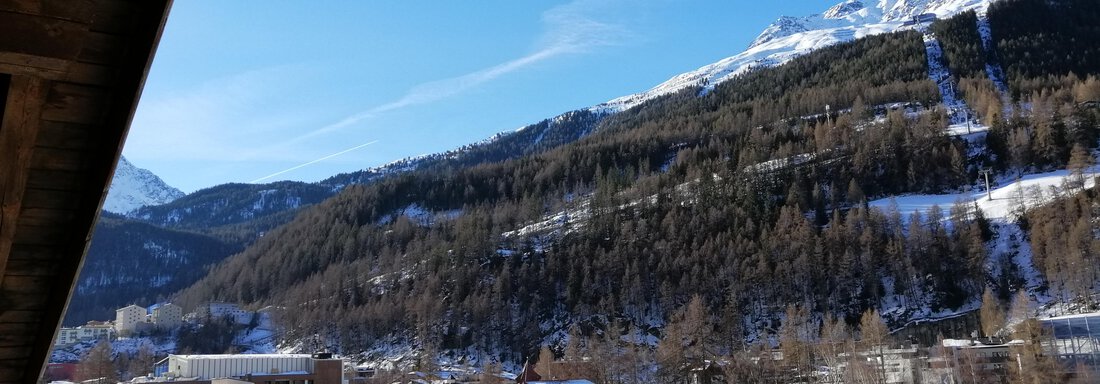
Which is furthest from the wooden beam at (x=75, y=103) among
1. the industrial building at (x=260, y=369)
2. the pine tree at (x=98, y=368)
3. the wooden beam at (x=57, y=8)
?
the pine tree at (x=98, y=368)

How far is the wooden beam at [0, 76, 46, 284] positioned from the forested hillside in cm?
7757

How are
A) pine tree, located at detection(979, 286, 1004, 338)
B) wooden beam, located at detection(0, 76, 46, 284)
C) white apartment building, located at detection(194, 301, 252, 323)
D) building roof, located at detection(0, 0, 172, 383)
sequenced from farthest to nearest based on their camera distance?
white apartment building, located at detection(194, 301, 252, 323)
pine tree, located at detection(979, 286, 1004, 338)
wooden beam, located at detection(0, 76, 46, 284)
building roof, located at detection(0, 0, 172, 383)

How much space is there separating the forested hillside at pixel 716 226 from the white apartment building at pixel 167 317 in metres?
17.7

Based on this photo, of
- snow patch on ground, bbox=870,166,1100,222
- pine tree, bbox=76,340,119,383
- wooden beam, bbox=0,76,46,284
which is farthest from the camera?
snow patch on ground, bbox=870,166,1100,222

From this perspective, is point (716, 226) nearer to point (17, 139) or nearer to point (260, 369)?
point (260, 369)

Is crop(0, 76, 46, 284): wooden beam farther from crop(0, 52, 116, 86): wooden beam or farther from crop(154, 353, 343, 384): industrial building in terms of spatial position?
crop(154, 353, 343, 384): industrial building

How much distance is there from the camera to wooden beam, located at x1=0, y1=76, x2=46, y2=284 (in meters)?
2.99

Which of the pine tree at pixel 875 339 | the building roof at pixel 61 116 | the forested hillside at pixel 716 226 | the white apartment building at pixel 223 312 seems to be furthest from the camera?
the white apartment building at pixel 223 312

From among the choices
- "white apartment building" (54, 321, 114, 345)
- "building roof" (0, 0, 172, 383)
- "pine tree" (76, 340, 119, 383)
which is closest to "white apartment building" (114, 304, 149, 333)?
"white apartment building" (54, 321, 114, 345)

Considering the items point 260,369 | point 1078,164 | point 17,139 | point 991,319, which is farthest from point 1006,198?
point 17,139

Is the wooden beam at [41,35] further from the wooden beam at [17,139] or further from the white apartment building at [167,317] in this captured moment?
the white apartment building at [167,317]

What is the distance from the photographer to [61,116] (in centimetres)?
322

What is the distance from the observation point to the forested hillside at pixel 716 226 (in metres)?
96.0

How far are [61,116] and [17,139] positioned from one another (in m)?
0.18
